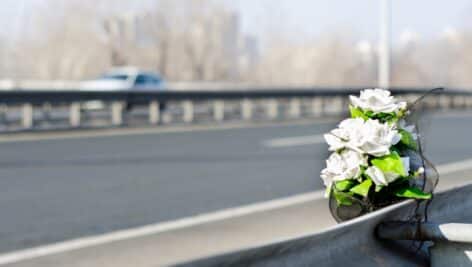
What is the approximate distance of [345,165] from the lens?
3018 millimetres

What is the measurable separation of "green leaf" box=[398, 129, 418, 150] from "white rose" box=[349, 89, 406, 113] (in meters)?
0.09

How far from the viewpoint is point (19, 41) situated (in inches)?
A: 2405

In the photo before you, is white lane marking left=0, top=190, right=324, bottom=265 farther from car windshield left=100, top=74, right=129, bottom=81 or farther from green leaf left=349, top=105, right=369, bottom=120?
car windshield left=100, top=74, right=129, bottom=81

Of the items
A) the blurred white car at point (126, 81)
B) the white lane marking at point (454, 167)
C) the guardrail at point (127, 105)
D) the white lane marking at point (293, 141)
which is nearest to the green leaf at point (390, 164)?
the white lane marking at point (454, 167)

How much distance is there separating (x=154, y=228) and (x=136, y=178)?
368 centimetres

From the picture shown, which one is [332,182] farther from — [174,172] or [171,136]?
[171,136]

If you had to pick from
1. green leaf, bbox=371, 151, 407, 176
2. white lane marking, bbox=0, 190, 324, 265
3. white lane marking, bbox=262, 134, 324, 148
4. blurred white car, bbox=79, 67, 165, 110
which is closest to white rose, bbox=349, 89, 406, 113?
green leaf, bbox=371, 151, 407, 176

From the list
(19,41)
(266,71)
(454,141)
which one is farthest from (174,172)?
(266,71)

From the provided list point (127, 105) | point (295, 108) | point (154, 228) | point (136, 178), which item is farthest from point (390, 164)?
point (295, 108)

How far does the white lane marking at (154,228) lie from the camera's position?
666 cm

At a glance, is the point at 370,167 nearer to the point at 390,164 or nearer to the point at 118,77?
the point at 390,164

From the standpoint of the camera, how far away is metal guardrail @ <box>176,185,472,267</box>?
208 centimetres

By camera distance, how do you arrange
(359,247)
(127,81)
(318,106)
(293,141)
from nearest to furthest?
(359,247)
(293,141)
(318,106)
(127,81)

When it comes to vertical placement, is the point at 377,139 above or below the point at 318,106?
above
